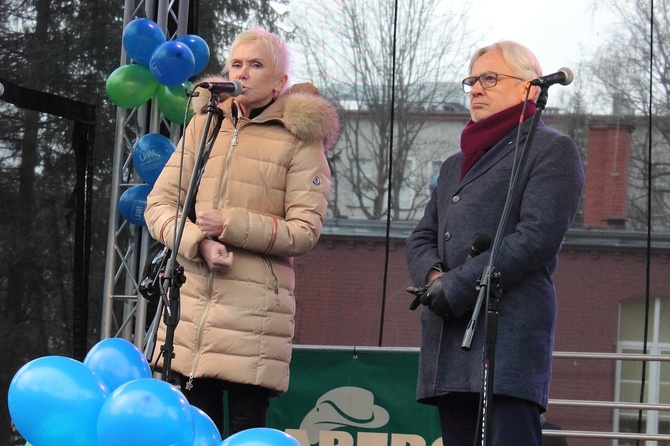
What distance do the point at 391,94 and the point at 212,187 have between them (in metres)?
2.11

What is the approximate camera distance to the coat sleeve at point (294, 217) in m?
3.01

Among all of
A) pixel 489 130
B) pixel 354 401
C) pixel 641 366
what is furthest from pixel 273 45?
pixel 641 366

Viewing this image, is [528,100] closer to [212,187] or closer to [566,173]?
[566,173]

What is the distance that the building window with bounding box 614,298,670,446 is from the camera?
4.79 metres

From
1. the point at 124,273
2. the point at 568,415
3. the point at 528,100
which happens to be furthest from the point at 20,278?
the point at 528,100

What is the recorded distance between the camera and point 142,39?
14.2 feet

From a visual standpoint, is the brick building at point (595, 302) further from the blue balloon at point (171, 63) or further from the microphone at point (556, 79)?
the microphone at point (556, 79)

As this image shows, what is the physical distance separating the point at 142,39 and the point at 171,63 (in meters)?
0.19

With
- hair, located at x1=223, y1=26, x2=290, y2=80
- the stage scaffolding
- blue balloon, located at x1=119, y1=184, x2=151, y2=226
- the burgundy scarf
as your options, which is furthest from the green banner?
the burgundy scarf

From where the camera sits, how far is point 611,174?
4926 millimetres

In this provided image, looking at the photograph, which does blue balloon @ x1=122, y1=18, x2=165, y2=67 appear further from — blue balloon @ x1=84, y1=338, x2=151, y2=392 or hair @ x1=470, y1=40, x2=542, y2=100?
blue balloon @ x1=84, y1=338, x2=151, y2=392

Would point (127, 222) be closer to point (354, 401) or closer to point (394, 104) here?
point (354, 401)

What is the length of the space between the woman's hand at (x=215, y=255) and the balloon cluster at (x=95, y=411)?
711 mm

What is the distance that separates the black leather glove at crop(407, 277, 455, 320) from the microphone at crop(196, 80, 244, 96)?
858 mm
